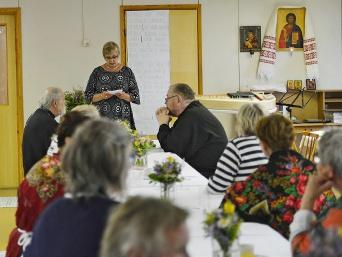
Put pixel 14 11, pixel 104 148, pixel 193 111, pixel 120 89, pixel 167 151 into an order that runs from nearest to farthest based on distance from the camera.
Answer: pixel 104 148 → pixel 193 111 → pixel 167 151 → pixel 120 89 → pixel 14 11

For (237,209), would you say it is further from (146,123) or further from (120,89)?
(146,123)

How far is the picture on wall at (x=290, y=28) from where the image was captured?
28.3 ft

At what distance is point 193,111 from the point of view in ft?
Answer: 16.8

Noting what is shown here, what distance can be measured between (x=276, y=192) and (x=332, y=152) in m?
0.82

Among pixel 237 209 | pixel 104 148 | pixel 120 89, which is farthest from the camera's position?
pixel 120 89

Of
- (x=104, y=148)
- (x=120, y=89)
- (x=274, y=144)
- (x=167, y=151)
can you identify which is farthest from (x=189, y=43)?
(x=104, y=148)

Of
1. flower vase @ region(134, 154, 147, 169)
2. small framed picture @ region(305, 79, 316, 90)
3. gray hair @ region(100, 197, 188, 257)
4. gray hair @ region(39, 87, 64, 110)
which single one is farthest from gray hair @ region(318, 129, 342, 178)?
small framed picture @ region(305, 79, 316, 90)

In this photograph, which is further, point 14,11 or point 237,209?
point 14,11

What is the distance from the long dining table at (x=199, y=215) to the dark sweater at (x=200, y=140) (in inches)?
5.4

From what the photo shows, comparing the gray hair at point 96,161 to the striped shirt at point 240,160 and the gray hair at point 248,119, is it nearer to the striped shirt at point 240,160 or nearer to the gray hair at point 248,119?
the striped shirt at point 240,160

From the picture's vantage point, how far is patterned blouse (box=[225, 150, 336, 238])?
3.06m

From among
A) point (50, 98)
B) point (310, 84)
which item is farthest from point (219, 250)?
point (310, 84)

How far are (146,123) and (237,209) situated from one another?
18.2 ft

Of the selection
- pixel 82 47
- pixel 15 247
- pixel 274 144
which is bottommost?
pixel 15 247
